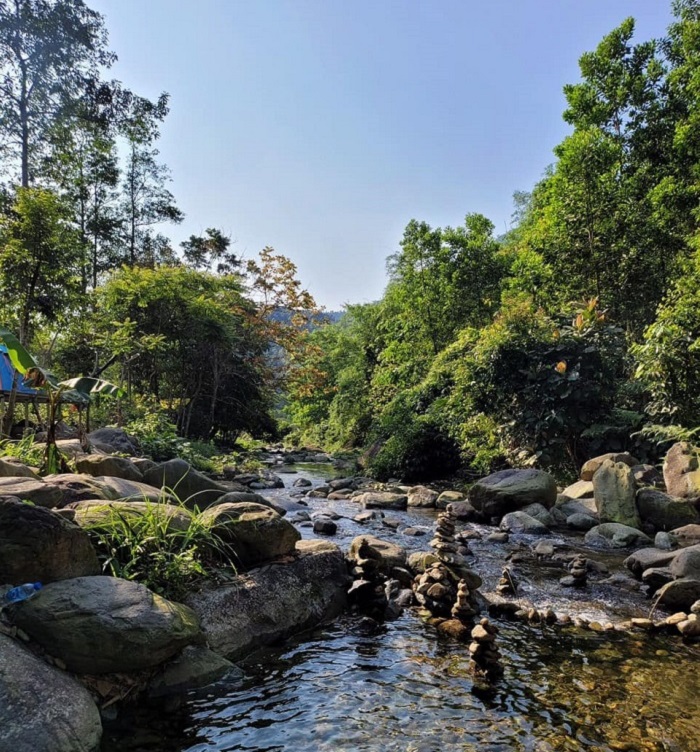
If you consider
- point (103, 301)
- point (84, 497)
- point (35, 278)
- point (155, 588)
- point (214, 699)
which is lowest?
point (214, 699)

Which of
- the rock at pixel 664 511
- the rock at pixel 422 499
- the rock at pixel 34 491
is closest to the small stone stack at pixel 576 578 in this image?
the rock at pixel 664 511

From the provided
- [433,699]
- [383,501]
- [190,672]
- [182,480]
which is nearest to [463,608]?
[433,699]

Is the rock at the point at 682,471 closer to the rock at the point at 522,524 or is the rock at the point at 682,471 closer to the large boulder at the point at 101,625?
the rock at the point at 522,524

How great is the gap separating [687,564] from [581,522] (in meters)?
3.79

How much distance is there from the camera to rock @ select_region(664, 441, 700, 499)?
10375mm

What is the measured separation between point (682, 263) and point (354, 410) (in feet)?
62.5

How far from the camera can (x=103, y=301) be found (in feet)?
Result: 65.9

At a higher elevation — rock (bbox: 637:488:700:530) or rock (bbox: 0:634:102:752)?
rock (bbox: 0:634:102:752)

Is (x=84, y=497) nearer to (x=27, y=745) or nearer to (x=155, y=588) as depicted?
(x=155, y=588)

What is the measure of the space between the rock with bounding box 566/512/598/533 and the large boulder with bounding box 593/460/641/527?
21 cm

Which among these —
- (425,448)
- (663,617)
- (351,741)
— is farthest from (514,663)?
(425,448)

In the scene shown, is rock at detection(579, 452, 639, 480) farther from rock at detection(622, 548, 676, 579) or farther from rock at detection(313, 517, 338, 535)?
rock at detection(313, 517, 338, 535)

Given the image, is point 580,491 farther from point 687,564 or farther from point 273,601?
point 273,601

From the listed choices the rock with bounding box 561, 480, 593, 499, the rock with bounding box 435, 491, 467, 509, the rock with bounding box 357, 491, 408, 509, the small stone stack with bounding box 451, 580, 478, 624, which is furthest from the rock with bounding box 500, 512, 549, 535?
the small stone stack with bounding box 451, 580, 478, 624
